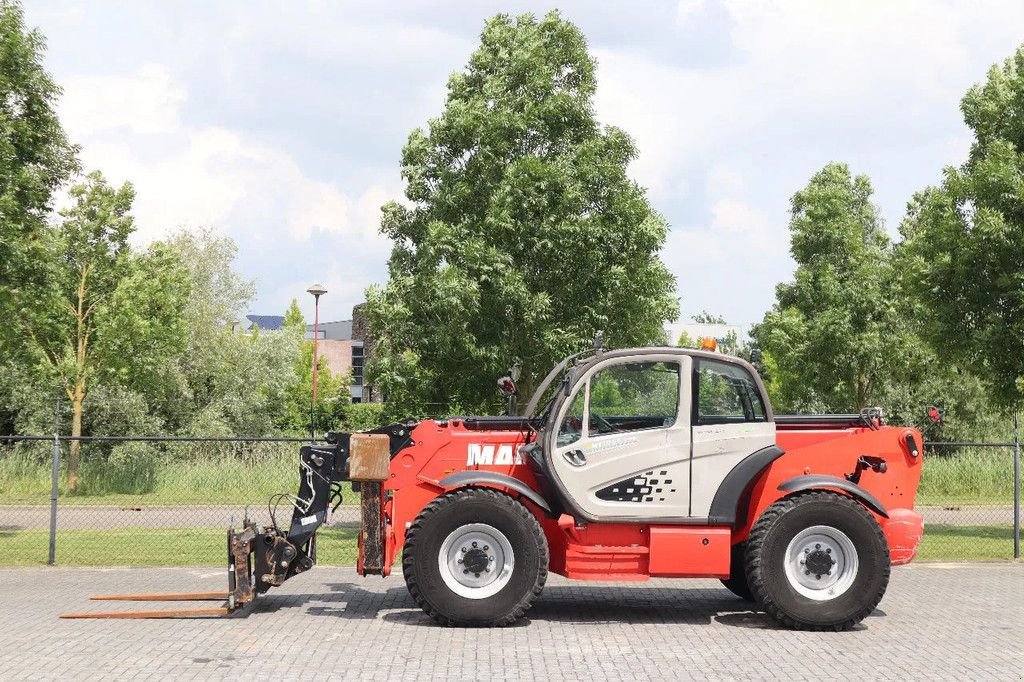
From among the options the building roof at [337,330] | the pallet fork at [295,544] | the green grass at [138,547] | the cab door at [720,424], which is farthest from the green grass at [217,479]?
the building roof at [337,330]

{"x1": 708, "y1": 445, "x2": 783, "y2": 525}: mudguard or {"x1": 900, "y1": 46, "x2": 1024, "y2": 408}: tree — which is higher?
{"x1": 900, "y1": 46, "x2": 1024, "y2": 408}: tree

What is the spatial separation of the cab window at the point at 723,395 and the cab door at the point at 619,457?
12cm

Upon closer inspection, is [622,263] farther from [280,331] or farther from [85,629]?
[280,331]

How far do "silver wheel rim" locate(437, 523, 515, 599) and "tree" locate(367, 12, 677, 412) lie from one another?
689cm

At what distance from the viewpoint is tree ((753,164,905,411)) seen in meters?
30.4

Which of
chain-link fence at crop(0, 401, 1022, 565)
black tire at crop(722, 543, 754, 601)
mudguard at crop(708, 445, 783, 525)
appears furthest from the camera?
chain-link fence at crop(0, 401, 1022, 565)

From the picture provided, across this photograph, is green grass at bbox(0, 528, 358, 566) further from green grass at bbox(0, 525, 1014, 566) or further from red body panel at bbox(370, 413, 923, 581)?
red body panel at bbox(370, 413, 923, 581)

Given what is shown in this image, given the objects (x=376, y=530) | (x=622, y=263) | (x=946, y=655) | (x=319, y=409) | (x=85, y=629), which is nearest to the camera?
(x=946, y=655)

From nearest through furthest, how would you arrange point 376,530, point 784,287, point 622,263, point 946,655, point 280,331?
point 946,655, point 376,530, point 622,263, point 784,287, point 280,331

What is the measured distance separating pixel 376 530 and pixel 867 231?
86.8ft

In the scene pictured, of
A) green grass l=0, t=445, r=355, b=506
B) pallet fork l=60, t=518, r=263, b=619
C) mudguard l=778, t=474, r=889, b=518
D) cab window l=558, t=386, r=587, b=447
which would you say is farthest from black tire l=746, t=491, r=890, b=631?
green grass l=0, t=445, r=355, b=506

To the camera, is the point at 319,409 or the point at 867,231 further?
the point at 319,409

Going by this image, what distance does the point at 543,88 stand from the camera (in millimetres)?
18359

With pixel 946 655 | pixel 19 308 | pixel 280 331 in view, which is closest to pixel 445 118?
pixel 19 308
